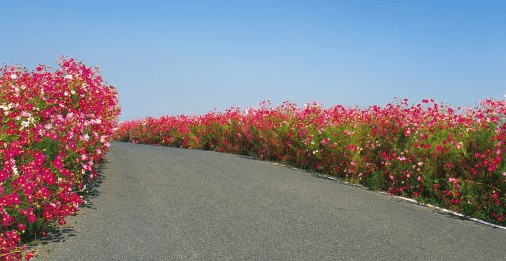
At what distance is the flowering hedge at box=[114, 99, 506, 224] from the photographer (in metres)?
8.58

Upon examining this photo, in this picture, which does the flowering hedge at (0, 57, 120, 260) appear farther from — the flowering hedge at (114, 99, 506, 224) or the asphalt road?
the flowering hedge at (114, 99, 506, 224)

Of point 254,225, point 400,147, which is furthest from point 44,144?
point 400,147

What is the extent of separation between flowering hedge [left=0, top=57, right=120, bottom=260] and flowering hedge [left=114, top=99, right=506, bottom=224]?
5491 millimetres

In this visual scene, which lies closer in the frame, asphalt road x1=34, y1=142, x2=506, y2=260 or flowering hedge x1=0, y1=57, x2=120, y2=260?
flowering hedge x1=0, y1=57, x2=120, y2=260

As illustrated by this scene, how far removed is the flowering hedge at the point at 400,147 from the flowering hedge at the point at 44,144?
18.0 feet

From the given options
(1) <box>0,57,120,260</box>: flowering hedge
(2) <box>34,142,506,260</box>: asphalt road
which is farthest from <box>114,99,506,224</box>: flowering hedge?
(1) <box>0,57,120,260</box>: flowering hedge

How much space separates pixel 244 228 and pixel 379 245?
188 cm

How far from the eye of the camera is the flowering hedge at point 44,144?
5391 mm

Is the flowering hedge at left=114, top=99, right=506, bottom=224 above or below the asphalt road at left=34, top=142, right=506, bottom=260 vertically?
above

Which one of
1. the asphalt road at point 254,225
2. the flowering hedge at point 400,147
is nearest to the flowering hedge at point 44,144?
the asphalt road at point 254,225

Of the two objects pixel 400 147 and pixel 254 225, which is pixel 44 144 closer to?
pixel 254 225

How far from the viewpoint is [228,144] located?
56.7ft

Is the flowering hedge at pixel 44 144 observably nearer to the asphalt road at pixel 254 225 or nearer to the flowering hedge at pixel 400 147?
the asphalt road at pixel 254 225

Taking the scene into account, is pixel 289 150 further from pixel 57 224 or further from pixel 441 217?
pixel 57 224
